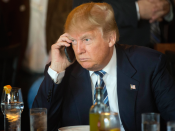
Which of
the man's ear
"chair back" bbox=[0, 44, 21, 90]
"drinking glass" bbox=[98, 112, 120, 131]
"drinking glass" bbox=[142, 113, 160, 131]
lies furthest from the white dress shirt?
"chair back" bbox=[0, 44, 21, 90]

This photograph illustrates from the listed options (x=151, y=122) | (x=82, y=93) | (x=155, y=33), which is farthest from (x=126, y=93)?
(x=155, y=33)

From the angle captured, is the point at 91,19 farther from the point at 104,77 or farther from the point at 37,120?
the point at 37,120

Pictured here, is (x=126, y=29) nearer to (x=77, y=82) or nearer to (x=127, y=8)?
(x=127, y=8)

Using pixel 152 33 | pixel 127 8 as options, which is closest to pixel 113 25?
pixel 127 8

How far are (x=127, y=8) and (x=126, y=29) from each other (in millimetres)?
184

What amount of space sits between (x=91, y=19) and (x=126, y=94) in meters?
0.49

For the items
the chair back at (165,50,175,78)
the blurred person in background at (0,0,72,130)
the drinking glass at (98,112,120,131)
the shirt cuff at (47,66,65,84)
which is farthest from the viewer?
the blurred person in background at (0,0,72,130)

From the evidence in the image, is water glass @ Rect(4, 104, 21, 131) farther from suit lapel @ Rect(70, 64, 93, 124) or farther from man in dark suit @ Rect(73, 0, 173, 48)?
man in dark suit @ Rect(73, 0, 173, 48)

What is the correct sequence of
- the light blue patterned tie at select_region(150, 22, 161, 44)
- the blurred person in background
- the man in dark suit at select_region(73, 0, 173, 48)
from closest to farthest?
the man in dark suit at select_region(73, 0, 173, 48), the light blue patterned tie at select_region(150, 22, 161, 44), the blurred person in background

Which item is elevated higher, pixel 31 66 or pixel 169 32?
pixel 169 32

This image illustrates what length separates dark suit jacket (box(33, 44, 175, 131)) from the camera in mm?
1525

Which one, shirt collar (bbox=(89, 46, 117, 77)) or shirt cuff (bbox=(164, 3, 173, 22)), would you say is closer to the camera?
shirt collar (bbox=(89, 46, 117, 77))

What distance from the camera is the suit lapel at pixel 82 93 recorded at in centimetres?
158

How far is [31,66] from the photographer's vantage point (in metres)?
3.44
